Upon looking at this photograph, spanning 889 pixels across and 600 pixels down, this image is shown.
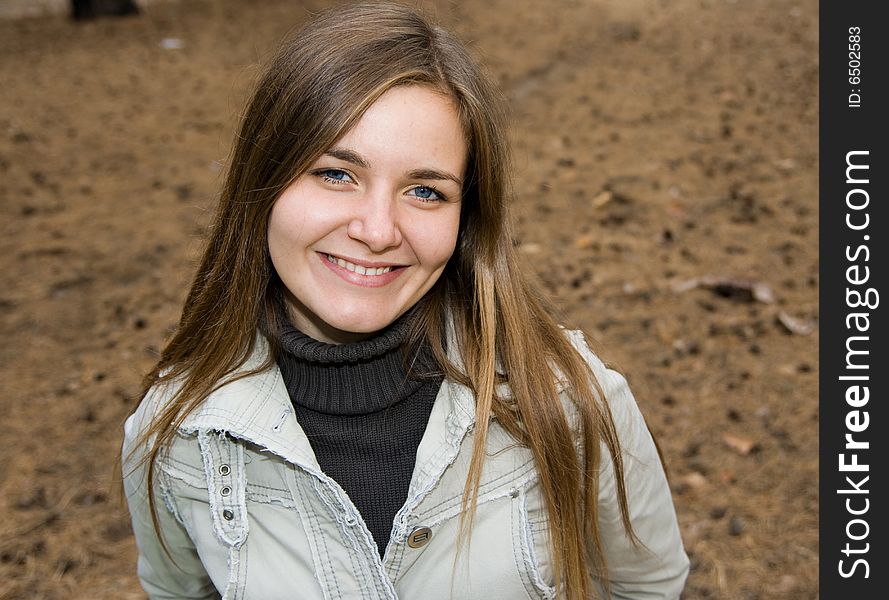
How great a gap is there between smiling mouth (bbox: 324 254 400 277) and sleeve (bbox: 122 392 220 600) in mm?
560

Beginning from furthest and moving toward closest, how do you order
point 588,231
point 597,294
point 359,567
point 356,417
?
point 588,231 → point 597,294 → point 356,417 → point 359,567

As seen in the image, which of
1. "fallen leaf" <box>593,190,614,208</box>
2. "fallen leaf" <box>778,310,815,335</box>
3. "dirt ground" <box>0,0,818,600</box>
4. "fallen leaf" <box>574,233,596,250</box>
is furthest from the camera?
"fallen leaf" <box>593,190,614,208</box>

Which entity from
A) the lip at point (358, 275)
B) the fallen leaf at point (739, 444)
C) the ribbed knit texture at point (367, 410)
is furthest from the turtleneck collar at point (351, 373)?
the fallen leaf at point (739, 444)

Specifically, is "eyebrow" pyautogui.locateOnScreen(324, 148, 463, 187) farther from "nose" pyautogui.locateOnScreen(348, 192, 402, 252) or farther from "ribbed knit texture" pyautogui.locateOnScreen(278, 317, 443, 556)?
"ribbed knit texture" pyautogui.locateOnScreen(278, 317, 443, 556)

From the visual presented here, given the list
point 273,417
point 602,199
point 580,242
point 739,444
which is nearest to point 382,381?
point 273,417

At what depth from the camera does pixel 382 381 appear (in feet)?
6.51

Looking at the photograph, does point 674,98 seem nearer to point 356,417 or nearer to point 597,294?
point 597,294

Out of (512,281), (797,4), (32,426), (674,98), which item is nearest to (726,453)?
(512,281)

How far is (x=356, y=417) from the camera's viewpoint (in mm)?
1980

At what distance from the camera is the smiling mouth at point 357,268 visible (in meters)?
1.83

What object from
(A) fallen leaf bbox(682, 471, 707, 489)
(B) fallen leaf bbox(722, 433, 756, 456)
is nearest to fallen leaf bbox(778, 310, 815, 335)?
(B) fallen leaf bbox(722, 433, 756, 456)

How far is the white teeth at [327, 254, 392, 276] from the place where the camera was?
71.9 inches

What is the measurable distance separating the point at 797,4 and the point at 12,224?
782 cm

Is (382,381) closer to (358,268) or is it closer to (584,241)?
(358,268)
